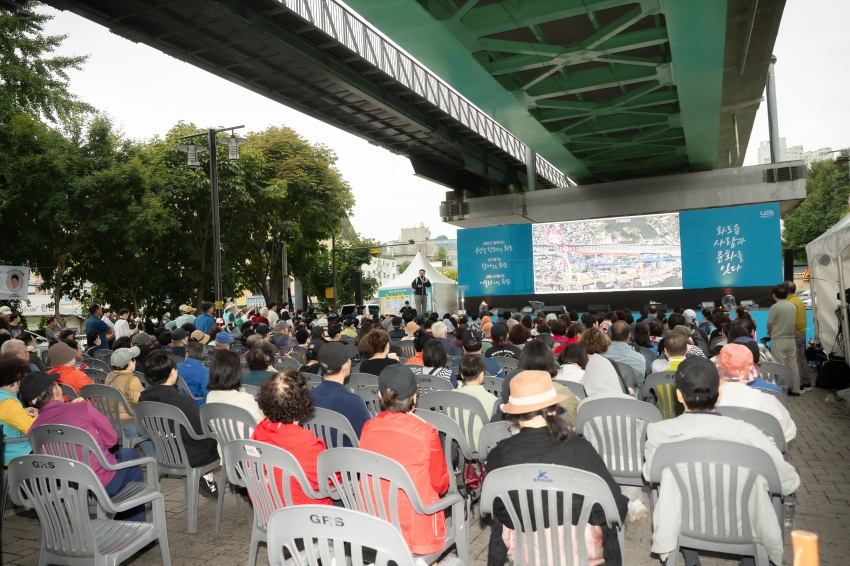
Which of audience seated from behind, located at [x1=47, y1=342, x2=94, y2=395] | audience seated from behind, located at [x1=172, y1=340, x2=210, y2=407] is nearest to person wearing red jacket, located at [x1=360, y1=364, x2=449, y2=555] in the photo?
audience seated from behind, located at [x1=172, y1=340, x2=210, y2=407]

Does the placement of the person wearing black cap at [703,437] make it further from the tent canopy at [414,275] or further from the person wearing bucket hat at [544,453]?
the tent canopy at [414,275]

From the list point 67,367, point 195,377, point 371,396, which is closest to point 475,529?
point 371,396

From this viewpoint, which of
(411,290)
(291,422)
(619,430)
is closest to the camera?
(291,422)

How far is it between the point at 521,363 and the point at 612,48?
978cm

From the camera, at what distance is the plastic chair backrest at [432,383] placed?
16.3ft

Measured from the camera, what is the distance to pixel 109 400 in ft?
16.3

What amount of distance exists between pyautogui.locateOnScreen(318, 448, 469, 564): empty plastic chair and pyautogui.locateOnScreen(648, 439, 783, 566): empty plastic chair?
973 mm

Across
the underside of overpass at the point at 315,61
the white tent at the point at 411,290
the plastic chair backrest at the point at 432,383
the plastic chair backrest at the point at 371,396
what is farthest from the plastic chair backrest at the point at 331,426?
the white tent at the point at 411,290

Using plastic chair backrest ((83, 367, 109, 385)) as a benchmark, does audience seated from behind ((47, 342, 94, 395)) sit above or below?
above

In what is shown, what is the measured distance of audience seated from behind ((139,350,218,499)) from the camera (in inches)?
159

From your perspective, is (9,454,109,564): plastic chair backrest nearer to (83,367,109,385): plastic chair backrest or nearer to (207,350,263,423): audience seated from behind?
(207,350,263,423): audience seated from behind

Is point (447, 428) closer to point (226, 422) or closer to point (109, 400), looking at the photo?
point (226, 422)

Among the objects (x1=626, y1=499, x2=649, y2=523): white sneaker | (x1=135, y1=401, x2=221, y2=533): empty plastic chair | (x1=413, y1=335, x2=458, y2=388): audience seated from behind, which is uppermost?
(x1=413, y1=335, x2=458, y2=388): audience seated from behind

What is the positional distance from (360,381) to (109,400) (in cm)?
211
